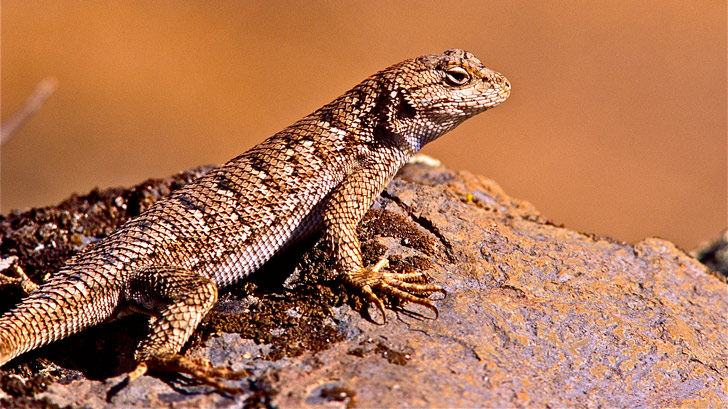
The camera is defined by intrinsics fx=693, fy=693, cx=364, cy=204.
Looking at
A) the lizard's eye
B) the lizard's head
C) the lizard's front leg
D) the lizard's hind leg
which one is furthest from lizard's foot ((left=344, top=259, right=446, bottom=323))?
the lizard's eye

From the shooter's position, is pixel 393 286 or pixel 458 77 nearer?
pixel 393 286

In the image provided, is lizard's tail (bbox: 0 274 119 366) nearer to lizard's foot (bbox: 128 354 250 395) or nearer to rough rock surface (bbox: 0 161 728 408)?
rough rock surface (bbox: 0 161 728 408)

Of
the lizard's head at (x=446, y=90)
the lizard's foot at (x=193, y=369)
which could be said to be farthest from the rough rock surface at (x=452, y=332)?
the lizard's head at (x=446, y=90)

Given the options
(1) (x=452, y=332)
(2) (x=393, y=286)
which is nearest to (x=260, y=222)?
Answer: (2) (x=393, y=286)

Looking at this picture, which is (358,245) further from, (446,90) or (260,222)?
(446,90)

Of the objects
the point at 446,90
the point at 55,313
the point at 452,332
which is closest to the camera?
the point at 452,332

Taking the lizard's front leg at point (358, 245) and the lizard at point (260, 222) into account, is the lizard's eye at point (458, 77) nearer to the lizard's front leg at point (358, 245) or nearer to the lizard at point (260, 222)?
the lizard at point (260, 222)

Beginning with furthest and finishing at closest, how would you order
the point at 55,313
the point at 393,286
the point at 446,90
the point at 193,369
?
the point at 446,90 < the point at 55,313 < the point at 393,286 < the point at 193,369

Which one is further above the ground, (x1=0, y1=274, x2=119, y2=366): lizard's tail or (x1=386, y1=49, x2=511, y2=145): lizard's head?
(x1=386, y1=49, x2=511, y2=145): lizard's head
